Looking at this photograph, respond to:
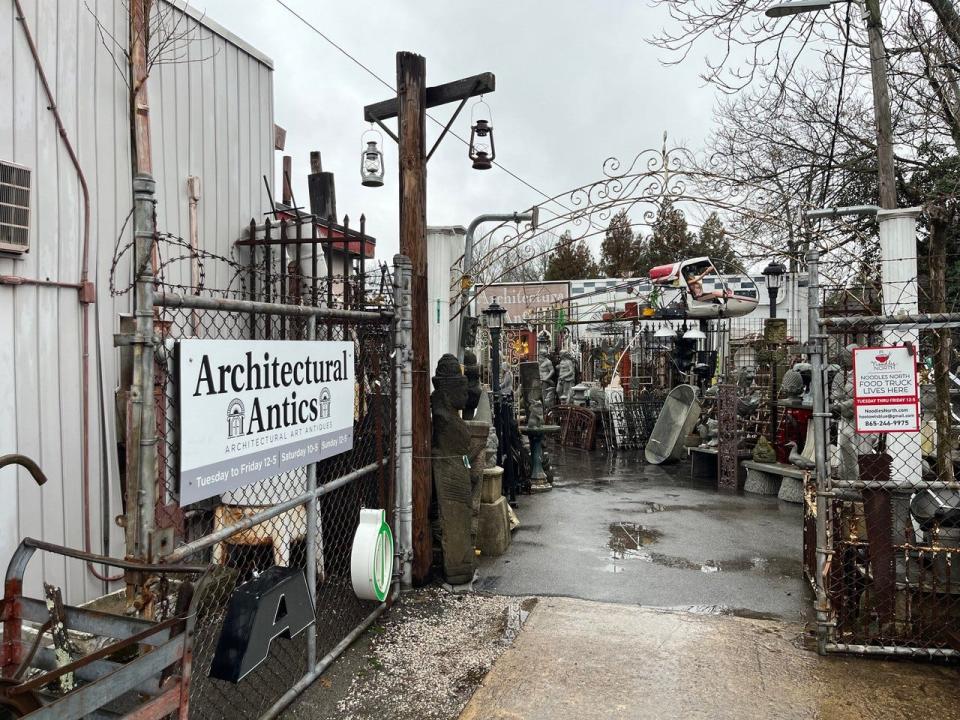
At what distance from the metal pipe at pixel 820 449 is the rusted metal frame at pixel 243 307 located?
9.05ft

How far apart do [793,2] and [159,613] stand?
24.6 ft

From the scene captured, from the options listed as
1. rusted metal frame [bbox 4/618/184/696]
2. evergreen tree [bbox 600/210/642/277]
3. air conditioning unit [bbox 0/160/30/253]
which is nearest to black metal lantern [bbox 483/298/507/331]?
air conditioning unit [bbox 0/160/30/253]

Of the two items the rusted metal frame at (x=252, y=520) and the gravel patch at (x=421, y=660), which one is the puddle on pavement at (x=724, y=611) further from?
the rusted metal frame at (x=252, y=520)

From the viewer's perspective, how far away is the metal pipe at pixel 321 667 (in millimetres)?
3575

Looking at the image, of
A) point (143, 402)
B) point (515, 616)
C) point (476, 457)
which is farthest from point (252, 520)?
point (476, 457)

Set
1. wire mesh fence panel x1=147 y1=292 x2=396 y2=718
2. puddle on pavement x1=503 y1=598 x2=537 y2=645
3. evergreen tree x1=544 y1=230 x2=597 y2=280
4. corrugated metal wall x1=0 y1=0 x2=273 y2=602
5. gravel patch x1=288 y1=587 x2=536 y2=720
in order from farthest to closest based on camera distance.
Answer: evergreen tree x1=544 y1=230 x2=597 y2=280 < puddle on pavement x1=503 y1=598 x2=537 y2=645 < corrugated metal wall x1=0 y1=0 x2=273 y2=602 < wire mesh fence panel x1=147 y1=292 x2=396 y2=718 < gravel patch x1=288 y1=587 x2=536 y2=720

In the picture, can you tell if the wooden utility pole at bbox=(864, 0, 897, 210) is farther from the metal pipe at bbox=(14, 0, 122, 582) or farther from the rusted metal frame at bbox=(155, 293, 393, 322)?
the metal pipe at bbox=(14, 0, 122, 582)

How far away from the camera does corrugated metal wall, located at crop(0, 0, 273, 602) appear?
4.59 m

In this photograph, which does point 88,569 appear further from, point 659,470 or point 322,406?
point 659,470

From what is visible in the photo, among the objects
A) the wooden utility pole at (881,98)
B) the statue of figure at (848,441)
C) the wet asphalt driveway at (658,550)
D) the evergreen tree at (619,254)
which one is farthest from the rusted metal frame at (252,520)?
the evergreen tree at (619,254)

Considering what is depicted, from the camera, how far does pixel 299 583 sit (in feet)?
11.6

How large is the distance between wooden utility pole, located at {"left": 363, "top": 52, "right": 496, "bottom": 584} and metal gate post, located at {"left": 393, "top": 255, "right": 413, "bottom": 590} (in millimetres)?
152

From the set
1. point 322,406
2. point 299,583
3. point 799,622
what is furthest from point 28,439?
point 799,622

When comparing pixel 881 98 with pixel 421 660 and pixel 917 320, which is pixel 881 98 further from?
pixel 421 660
